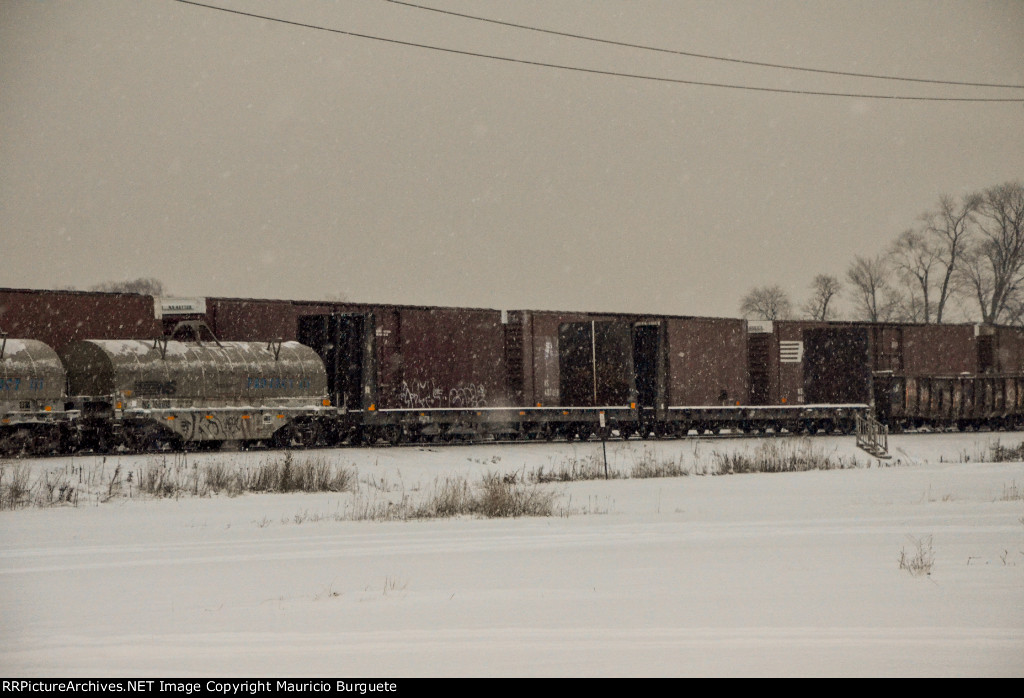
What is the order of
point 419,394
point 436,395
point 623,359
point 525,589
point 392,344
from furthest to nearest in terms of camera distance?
point 623,359, point 436,395, point 419,394, point 392,344, point 525,589

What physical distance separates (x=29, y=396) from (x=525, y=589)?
53.8 feet

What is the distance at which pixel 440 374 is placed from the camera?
88.6 feet

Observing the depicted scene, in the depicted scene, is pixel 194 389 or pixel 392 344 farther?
pixel 392 344

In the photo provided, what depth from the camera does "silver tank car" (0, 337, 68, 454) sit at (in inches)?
812

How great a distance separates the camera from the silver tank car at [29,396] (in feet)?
67.7

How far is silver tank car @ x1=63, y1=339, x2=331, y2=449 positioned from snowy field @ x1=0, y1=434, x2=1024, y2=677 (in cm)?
685

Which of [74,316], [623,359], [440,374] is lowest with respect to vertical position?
[440,374]

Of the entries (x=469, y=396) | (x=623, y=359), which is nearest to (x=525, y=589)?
(x=469, y=396)

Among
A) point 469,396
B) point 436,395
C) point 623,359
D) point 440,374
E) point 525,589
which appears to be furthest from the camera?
point 623,359

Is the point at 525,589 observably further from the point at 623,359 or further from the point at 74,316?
the point at 623,359

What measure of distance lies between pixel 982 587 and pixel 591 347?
Result: 813 inches

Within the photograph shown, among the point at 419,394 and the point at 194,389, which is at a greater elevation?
the point at 194,389

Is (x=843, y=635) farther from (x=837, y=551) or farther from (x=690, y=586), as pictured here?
(x=837, y=551)

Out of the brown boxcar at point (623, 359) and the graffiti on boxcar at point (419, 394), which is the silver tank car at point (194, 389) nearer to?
the graffiti on boxcar at point (419, 394)
